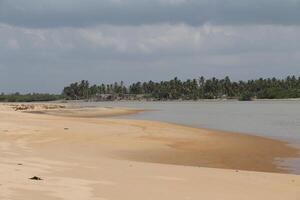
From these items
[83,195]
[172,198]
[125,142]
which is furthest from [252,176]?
[125,142]

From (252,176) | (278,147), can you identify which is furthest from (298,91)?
(252,176)

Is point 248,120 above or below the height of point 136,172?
below

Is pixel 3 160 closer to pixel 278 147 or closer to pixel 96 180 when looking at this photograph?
pixel 96 180

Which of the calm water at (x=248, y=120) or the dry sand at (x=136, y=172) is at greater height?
the dry sand at (x=136, y=172)

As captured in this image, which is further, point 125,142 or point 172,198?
point 125,142

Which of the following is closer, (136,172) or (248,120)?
(136,172)

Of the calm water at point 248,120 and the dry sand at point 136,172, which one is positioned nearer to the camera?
the dry sand at point 136,172

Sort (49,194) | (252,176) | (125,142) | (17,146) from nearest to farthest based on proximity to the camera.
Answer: (49,194) < (252,176) < (17,146) < (125,142)

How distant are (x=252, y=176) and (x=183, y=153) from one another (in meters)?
8.46

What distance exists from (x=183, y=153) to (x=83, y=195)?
1320 centimetres

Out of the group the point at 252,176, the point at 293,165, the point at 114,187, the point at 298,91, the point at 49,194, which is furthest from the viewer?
the point at 298,91

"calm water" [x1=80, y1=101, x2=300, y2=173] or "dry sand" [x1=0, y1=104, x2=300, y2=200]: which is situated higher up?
"dry sand" [x1=0, y1=104, x2=300, y2=200]

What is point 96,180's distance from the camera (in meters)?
12.7

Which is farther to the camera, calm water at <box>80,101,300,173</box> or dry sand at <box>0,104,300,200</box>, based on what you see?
calm water at <box>80,101,300,173</box>
